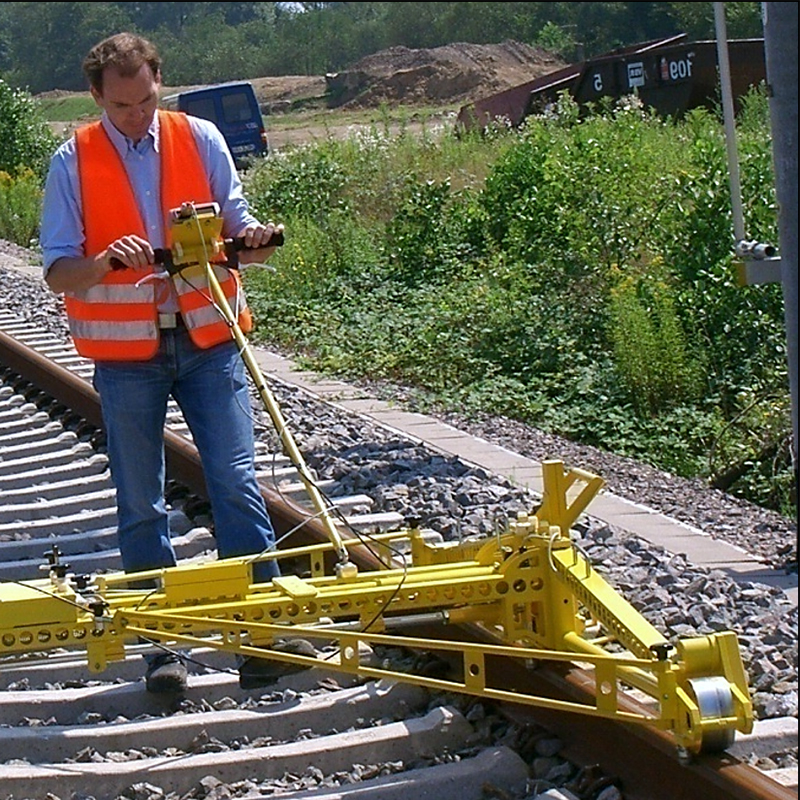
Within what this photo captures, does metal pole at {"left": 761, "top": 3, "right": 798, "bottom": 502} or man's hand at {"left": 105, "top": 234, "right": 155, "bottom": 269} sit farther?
man's hand at {"left": 105, "top": 234, "right": 155, "bottom": 269}

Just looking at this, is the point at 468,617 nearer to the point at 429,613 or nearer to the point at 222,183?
the point at 429,613

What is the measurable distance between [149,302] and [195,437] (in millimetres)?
495

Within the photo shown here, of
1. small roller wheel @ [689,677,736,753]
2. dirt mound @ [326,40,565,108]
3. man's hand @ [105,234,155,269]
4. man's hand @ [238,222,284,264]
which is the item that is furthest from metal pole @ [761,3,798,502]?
dirt mound @ [326,40,565,108]

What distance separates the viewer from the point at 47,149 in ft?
87.7

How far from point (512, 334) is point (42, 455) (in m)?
4.18

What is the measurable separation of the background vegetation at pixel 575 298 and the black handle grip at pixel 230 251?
368 cm

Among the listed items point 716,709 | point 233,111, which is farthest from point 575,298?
point 233,111

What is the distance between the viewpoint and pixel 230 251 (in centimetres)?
460

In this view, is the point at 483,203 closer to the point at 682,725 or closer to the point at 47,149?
the point at 682,725

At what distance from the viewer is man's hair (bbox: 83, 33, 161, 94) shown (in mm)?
4363

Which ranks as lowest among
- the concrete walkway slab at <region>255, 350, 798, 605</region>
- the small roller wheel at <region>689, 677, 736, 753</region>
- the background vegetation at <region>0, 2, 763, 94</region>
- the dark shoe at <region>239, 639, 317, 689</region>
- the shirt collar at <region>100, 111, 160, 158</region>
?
the concrete walkway slab at <region>255, 350, 798, 605</region>

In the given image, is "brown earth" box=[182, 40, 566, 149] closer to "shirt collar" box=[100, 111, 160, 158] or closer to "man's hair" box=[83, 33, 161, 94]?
"shirt collar" box=[100, 111, 160, 158]

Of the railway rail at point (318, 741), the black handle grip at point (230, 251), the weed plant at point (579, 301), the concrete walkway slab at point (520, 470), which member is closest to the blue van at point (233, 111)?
the weed plant at point (579, 301)

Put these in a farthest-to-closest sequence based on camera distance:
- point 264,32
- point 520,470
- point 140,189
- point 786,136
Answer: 1. point 264,32
2. point 520,470
3. point 140,189
4. point 786,136
